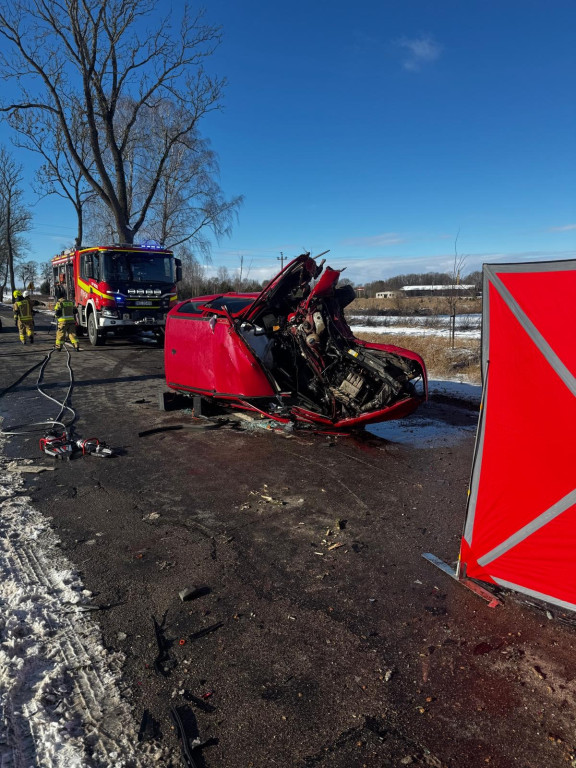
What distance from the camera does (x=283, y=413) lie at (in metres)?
6.16

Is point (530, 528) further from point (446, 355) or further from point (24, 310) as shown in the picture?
point (24, 310)

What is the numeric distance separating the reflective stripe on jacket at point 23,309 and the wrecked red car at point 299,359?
10.1 metres

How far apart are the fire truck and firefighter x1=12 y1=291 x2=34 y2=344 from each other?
1.62 meters

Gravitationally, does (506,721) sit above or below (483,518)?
below

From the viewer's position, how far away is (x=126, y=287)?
575 inches

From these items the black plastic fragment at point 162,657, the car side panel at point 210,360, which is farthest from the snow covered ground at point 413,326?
the black plastic fragment at point 162,657

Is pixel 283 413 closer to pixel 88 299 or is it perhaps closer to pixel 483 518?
pixel 483 518

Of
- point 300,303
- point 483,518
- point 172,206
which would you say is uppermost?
point 172,206

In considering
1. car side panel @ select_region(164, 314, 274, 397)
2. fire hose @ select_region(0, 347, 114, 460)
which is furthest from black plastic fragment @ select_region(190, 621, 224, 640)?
car side panel @ select_region(164, 314, 274, 397)

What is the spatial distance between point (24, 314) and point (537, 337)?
1562 cm

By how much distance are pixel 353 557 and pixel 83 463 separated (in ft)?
10.6

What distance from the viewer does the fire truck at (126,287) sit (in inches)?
568

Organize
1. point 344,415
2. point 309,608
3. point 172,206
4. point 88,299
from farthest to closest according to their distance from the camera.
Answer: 1. point 172,206
2. point 88,299
3. point 344,415
4. point 309,608

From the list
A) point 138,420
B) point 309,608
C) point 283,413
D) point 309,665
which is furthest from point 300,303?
point 309,665
